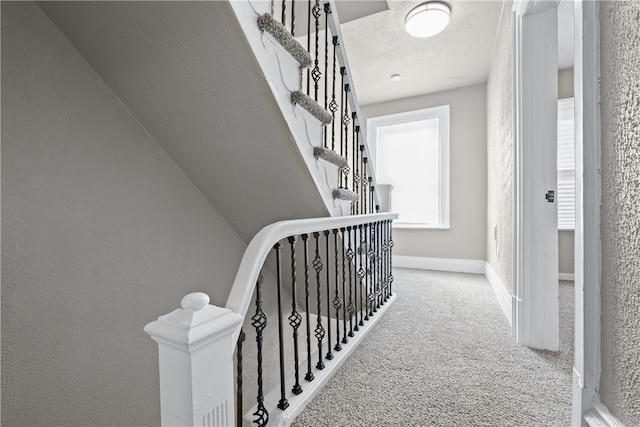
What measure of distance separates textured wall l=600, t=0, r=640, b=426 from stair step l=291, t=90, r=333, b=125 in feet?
3.11

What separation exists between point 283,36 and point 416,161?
3.33m

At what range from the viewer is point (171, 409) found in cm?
61

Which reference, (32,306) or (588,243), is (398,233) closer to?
(588,243)

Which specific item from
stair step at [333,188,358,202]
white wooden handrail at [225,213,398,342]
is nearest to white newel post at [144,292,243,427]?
white wooden handrail at [225,213,398,342]

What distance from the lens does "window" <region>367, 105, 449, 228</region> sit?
3797 mm

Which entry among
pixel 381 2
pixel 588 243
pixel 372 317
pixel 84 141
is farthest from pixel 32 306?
pixel 381 2

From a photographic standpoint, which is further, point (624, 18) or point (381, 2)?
point (381, 2)

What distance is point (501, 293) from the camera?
2369mm

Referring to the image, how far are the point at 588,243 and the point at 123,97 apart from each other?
182 centimetres

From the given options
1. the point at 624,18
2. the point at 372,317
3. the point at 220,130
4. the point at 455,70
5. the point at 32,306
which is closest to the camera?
the point at 624,18

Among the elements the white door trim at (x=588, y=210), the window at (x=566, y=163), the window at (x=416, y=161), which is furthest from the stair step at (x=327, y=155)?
the window at (x=566, y=163)

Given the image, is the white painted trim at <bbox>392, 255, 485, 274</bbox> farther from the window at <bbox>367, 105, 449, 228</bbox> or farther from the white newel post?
the white newel post

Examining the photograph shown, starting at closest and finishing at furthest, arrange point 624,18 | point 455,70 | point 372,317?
point 624,18
point 372,317
point 455,70

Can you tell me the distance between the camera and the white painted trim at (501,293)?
6.73 feet
